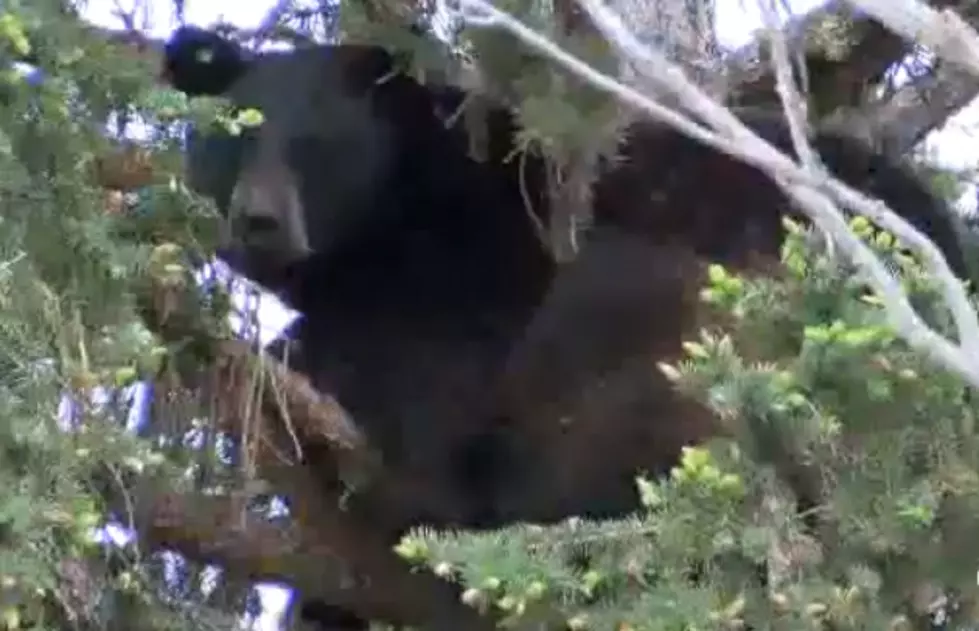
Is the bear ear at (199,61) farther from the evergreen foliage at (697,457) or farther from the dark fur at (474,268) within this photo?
the evergreen foliage at (697,457)

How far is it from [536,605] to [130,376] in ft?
1.42

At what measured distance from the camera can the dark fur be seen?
251 centimetres

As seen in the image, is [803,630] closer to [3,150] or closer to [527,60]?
[3,150]

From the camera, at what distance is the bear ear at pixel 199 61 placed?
2420 mm

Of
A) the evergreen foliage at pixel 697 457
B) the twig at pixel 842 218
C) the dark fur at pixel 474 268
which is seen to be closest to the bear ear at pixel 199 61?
the dark fur at pixel 474 268

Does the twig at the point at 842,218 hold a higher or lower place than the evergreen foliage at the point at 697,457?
higher

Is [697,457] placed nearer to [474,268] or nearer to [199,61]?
[199,61]

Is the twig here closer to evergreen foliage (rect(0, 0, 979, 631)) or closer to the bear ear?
evergreen foliage (rect(0, 0, 979, 631))

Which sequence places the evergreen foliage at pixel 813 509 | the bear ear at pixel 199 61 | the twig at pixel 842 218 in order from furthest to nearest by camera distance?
the bear ear at pixel 199 61 → the evergreen foliage at pixel 813 509 → the twig at pixel 842 218

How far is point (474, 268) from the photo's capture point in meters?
2.89

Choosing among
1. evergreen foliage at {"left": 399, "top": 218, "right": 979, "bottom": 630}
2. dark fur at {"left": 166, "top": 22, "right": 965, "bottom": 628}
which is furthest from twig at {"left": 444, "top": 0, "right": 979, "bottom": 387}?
dark fur at {"left": 166, "top": 22, "right": 965, "bottom": 628}

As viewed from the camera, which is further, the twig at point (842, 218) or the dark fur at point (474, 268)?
the dark fur at point (474, 268)

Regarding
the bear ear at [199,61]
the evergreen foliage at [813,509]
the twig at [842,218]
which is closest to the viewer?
the twig at [842,218]

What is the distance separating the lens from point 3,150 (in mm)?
1506
